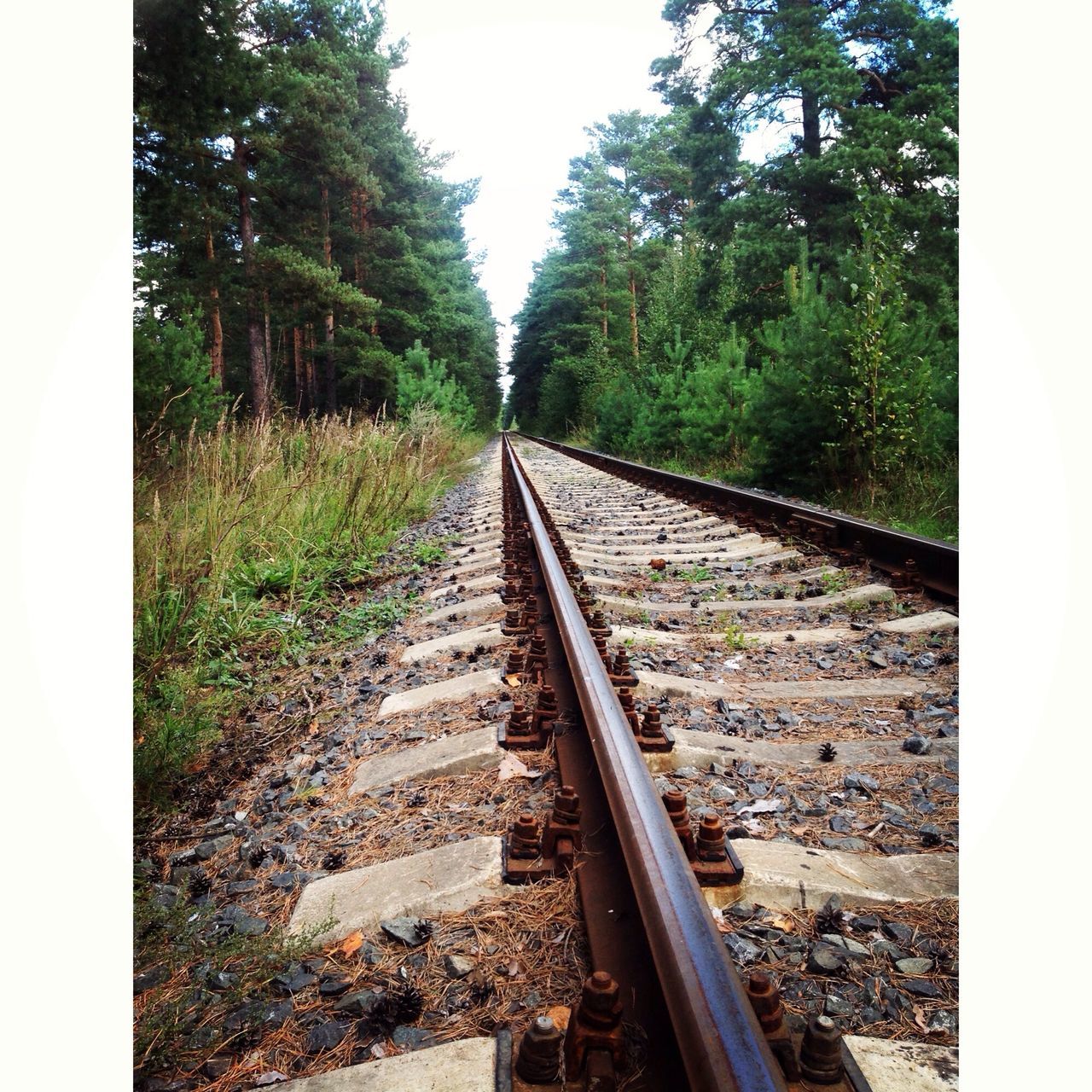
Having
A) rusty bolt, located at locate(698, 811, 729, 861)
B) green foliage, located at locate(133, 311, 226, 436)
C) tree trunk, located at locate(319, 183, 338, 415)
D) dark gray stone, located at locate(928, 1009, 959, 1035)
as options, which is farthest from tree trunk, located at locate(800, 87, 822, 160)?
dark gray stone, located at locate(928, 1009, 959, 1035)

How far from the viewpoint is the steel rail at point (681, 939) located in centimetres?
87

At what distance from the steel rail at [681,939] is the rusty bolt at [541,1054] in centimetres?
16

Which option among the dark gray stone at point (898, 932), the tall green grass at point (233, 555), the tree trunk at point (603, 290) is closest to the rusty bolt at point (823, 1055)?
the dark gray stone at point (898, 932)

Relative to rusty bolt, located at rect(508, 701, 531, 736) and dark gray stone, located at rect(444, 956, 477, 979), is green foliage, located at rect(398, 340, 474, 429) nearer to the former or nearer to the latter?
rusty bolt, located at rect(508, 701, 531, 736)

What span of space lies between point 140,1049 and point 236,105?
7703 millimetres

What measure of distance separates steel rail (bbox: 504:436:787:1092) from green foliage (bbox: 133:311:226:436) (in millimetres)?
4938

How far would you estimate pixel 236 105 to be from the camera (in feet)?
22.6

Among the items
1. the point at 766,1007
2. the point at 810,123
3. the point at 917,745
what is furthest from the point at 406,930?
the point at 810,123

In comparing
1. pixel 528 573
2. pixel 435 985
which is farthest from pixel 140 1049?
pixel 528 573

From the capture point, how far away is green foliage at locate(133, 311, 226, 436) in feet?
20.5

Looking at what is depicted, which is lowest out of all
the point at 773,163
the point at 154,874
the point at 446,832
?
the point at 154,874

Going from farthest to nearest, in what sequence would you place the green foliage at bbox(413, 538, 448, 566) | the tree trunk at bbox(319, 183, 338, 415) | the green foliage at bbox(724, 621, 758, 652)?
1. the tree trunk at bbox(319, 183, 338, 415)
2. the green foliage at bbox(413, 538, 448, 566)
3. the green foliage at bbox(724, 621, 758, 652)

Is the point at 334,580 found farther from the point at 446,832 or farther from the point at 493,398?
the point at 493,398

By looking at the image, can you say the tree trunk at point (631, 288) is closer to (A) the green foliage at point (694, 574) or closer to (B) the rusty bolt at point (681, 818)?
(A) the green foliage at point (694, 574)
